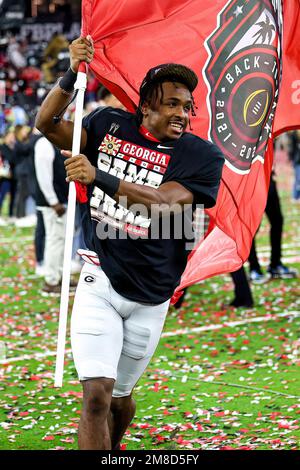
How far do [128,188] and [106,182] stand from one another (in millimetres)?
123

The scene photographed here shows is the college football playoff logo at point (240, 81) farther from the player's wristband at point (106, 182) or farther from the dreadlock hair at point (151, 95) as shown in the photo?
the player's wristband at point (106, 182)

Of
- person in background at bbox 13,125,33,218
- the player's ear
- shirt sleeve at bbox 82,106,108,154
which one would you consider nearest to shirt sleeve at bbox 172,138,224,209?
the player's ear

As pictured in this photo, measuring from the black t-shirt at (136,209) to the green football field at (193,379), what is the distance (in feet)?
4.52

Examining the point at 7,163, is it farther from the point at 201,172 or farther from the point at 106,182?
the point at 106,182

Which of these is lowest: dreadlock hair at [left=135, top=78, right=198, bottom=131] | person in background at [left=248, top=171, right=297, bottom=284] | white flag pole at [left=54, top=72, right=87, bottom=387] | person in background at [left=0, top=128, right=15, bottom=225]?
person in background at [left=0, top=128, right=15, bottom=225]

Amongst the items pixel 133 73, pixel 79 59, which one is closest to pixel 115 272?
pixel 79 59

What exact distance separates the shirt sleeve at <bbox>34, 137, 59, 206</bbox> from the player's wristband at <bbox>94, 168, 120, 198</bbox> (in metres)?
7.24

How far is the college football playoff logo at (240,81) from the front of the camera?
22.2 feet

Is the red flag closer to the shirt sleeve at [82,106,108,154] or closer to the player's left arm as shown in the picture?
the shirt sleeve at [82,106,108,154]

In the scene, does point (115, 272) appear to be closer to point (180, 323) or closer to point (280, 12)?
point (280, 12)

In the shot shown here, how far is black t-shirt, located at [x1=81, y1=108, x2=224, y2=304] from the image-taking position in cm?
507

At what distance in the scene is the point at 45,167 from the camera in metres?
12.0

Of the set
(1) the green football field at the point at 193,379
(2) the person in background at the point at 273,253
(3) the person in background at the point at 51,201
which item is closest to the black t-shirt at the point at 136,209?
(1) the green football field at the point at 193,379

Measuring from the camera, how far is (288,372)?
7914mm
